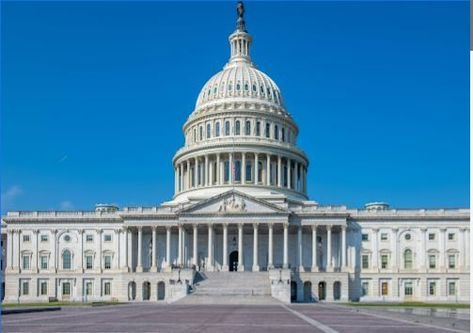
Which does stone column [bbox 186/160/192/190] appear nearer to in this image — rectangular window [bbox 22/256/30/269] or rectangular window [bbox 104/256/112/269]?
rectangular window [bbox 104/256/112/269]

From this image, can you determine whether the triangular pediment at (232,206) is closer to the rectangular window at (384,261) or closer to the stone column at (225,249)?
the stone column at (225,249)

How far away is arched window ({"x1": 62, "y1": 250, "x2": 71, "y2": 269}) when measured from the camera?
4146 inches

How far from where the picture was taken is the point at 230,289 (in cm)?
8325

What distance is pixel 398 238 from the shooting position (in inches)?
4033

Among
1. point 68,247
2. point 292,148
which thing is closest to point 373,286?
point 292,148

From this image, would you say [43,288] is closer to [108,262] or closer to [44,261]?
[44,261]

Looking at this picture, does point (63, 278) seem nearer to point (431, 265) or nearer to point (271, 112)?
point (271, 112)

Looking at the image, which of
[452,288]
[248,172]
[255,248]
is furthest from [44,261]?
[452,288]

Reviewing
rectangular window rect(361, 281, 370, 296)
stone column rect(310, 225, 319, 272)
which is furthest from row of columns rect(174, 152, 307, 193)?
rectangular window rect(361, 281, 370, 296)

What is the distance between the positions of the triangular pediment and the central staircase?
37.1 ft

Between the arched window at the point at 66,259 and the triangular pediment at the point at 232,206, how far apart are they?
22.1m

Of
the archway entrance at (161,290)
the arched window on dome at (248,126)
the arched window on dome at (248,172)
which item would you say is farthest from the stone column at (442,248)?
the archway entrance at (161,290)

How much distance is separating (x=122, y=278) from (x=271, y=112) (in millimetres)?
42460

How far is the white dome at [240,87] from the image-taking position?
122 meters
